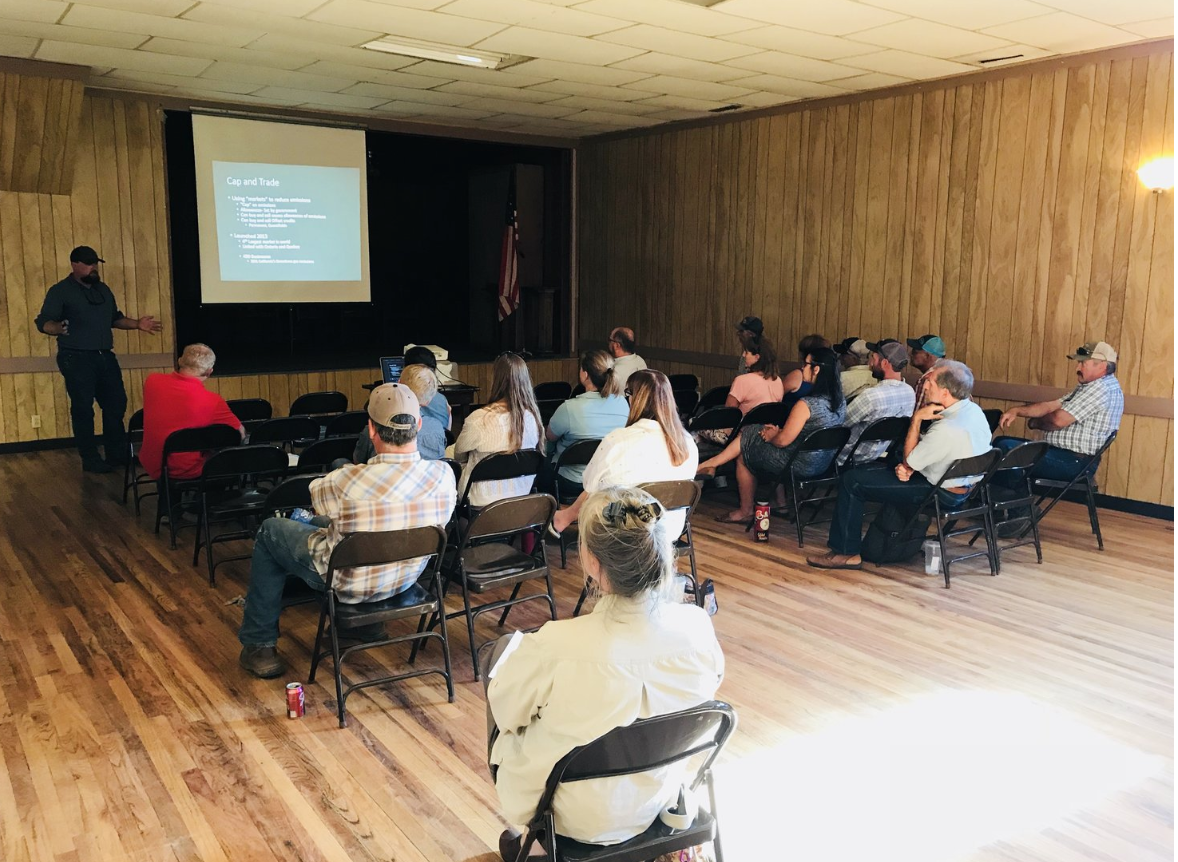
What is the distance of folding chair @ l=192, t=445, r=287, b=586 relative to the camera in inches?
205

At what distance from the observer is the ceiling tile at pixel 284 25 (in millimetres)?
6086

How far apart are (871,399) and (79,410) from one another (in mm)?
6606

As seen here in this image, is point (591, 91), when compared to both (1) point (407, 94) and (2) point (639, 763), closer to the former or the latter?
(1) point (407, 94)

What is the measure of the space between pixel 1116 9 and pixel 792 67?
2448mm

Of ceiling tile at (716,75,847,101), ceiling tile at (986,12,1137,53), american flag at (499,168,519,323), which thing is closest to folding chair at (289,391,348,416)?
ceiling tile at (716,75,847,101)

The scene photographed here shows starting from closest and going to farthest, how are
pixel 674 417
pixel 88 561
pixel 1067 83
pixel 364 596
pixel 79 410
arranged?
1. pixel 364 596
2. pixel 674 417
3. pixel 88 561
4. pixel 1067 83
5. pixel 79 410

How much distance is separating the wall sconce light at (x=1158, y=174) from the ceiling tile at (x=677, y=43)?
2.91 meters

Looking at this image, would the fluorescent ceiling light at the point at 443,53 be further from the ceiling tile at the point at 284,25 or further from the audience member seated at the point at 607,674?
the audience member seated at the point at 607,674

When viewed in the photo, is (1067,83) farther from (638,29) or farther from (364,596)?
(364,596)

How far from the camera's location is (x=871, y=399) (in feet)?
20.5

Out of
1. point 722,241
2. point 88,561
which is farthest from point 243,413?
point 722,241

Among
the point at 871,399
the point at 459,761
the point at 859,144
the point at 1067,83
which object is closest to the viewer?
the point at 459,761

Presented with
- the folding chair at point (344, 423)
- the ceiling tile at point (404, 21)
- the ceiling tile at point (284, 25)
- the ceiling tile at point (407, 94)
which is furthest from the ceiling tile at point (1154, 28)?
the folding chair at point (344, 423)

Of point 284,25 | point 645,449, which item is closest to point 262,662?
point 645,449
